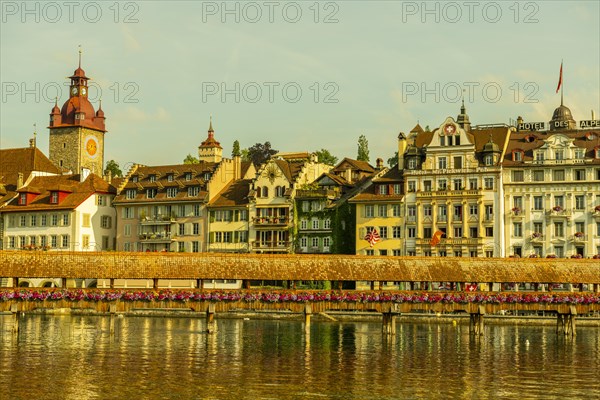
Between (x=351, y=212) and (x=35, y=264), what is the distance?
147ft

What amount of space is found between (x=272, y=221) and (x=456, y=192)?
18812 mm

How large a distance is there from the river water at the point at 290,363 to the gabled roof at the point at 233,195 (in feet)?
104

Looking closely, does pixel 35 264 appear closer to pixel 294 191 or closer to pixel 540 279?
pixel 540 279

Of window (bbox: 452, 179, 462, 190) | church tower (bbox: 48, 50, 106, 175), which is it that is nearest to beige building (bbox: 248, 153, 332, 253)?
window (bbox: 452, 179, 462, 190)

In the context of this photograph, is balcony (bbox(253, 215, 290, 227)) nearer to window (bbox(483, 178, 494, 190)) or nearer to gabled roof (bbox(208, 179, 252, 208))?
gabled roof (bbox(208, 179, 252, 208))

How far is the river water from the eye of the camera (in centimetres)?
4191

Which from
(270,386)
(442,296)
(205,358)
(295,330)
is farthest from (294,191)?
(270,386)

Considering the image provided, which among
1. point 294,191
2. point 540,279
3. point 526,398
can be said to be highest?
point 294,191

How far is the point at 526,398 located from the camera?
1618 inches

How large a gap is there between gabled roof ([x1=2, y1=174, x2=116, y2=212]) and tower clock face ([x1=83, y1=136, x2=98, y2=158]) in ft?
80.8

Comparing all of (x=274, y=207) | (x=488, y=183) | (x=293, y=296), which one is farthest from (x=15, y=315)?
(x=488, y=183)

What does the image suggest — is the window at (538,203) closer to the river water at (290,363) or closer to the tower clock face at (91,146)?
the river water at (290,363)

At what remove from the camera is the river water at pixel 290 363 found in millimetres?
41906

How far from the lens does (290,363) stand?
51.4m
